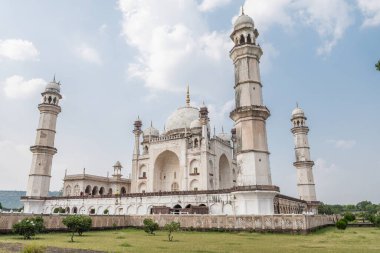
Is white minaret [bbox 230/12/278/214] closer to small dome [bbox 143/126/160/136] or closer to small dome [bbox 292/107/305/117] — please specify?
small dome [bbox 292/107/305/117]

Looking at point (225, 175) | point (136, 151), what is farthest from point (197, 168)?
point (136, 151)

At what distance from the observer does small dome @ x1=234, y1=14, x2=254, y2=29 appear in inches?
1050

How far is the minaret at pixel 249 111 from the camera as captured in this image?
22.8 meters

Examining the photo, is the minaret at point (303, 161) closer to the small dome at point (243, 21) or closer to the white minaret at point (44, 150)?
the small dome at point (243, 21)

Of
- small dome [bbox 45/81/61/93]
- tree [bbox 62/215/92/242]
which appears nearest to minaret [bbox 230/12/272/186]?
tree [bbox 62/215/92/242]

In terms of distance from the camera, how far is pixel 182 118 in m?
44.4

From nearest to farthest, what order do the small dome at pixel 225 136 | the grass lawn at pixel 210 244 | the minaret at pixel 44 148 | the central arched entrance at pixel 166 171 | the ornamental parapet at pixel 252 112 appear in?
the grass lawn at pixel 210 244 < the ornamental parapet at pixel 252 112 < the minaret at pixel 44 148 < the central arched entrance at pixel 166 171 < the small dome at pixel 225 136

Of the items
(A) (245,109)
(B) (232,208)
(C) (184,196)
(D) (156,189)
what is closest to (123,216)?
(C) (184,196)

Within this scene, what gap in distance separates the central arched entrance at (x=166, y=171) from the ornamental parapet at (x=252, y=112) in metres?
17.8

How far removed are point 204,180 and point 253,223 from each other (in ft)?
52.2

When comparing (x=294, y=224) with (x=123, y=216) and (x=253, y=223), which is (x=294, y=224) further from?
(x=123, y=216)

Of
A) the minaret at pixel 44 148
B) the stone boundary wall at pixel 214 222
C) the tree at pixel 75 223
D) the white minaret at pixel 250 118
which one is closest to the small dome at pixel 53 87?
the minaret at pixel 44 148

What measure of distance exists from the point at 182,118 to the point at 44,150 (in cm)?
1833

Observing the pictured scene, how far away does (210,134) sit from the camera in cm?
4212
